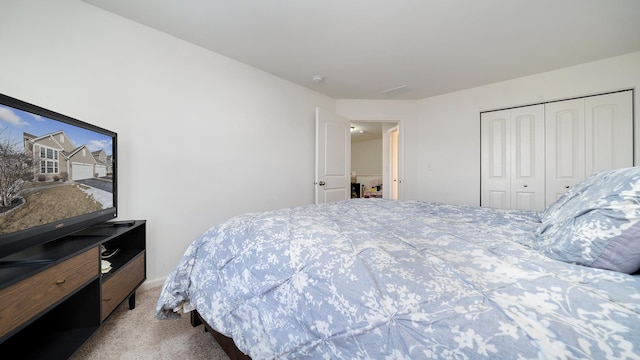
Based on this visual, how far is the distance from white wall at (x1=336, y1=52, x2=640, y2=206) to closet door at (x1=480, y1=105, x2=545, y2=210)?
0.36 ft

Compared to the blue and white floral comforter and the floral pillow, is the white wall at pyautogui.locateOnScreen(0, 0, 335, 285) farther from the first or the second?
the floral pillow

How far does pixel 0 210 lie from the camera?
3.02 ft

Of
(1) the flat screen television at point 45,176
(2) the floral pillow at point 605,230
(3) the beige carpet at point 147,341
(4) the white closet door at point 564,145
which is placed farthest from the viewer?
(4) the white closet door at point 564,145

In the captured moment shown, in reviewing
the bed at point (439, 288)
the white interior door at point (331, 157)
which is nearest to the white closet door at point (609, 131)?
the bed at point (439, 288)

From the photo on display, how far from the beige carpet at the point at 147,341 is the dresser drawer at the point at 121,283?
7.4 inches

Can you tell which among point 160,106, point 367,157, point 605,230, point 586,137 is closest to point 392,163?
point 367,157

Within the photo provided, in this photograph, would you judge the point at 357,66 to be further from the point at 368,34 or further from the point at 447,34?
the point at 447,34

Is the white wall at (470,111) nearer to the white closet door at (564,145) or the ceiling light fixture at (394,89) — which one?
the white closet door at (564,145)

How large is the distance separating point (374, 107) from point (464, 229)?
3.08m

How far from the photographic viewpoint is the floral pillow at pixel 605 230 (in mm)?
603

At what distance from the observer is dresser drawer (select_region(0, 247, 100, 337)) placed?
0.81 metres

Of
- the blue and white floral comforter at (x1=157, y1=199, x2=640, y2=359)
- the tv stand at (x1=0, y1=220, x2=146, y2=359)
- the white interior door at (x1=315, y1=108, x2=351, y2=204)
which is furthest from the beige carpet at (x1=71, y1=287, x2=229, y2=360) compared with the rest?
the white interior door at (x1=315, y1=108, x2=351, y2=204)

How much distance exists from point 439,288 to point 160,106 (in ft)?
8.29

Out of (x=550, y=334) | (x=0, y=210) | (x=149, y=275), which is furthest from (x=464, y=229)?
(x=149, y=275)
